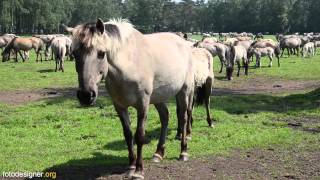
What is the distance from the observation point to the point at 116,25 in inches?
252

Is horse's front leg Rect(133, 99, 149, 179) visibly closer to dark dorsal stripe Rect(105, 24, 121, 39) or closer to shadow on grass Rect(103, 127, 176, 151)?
dark dorsal stripe Rect(105, 24, 121, 39)

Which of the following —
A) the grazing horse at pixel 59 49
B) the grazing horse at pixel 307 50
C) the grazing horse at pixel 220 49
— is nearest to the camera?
the grazing horse at pixel 59 49

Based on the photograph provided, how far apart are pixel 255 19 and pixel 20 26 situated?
61.5 m

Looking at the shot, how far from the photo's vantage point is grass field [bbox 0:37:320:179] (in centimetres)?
827

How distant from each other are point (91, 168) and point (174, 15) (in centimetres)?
14435

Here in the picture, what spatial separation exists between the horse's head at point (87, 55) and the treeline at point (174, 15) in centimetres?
7010

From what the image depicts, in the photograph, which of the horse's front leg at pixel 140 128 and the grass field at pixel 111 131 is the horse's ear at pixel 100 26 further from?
the grass field at pixel 111 131

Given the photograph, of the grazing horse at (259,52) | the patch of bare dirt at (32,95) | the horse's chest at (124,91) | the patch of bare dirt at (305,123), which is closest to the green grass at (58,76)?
the patch of bare dirt at (32,95)

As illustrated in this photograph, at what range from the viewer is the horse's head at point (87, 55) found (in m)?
5.61

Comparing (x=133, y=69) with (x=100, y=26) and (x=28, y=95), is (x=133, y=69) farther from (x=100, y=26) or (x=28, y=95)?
(x=28, y=95)

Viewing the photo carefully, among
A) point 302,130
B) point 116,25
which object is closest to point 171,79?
point 116,25

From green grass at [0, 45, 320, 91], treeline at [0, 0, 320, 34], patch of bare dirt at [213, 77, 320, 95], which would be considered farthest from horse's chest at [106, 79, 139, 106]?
treeline at [0, 0, 320, 34]

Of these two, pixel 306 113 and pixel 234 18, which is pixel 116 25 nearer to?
pixel 306 113

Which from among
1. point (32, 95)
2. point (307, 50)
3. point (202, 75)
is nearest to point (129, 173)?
point (202, 75)
